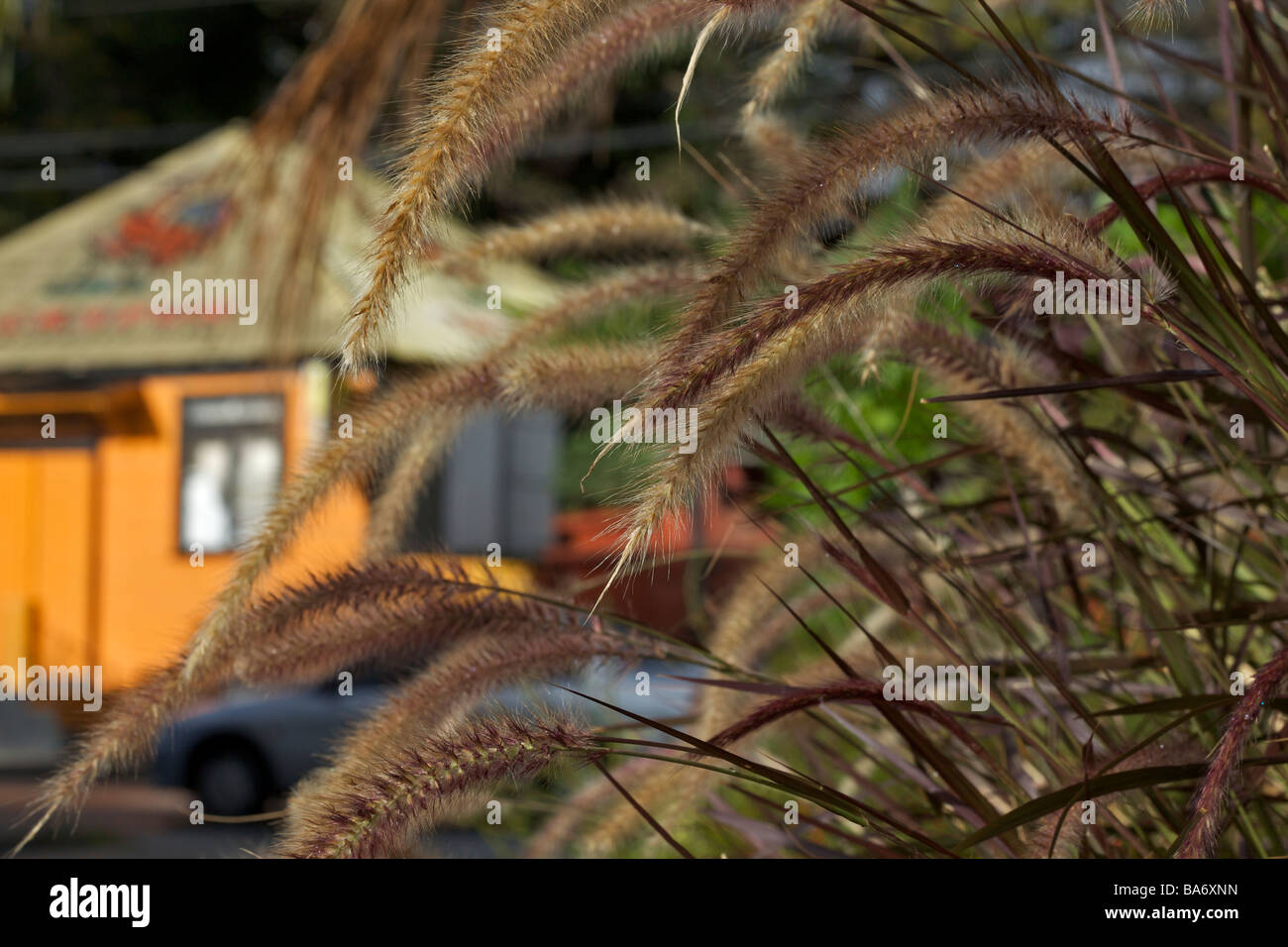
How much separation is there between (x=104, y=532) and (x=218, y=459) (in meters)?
1.32

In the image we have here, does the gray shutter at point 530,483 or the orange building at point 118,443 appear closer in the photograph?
the orange building at point 118,443

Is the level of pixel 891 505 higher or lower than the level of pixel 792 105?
lower

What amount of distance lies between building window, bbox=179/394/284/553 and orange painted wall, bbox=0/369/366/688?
0.10 meters

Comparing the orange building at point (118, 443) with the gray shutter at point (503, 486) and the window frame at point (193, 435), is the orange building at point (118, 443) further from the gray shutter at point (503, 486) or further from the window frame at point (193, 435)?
the gray shutter at point (503, 486)

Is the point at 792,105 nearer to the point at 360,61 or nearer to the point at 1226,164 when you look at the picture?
the point at 360,61

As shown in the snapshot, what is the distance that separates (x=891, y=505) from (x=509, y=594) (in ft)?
1.69

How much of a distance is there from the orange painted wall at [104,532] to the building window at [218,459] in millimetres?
100

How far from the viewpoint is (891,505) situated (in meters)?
1.68

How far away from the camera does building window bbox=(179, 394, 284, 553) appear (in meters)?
11.9

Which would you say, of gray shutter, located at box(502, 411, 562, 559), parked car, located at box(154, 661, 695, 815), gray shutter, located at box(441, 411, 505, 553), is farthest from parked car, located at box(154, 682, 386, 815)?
gray shutter, located at box(502, 411, 562, 559)

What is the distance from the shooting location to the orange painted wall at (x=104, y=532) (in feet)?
39.4

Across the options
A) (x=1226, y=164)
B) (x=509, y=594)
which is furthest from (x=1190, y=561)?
(x=509, y=594)

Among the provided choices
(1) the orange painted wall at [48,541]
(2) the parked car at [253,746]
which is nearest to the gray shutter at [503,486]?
(1) the orange painted wall at [48,541]

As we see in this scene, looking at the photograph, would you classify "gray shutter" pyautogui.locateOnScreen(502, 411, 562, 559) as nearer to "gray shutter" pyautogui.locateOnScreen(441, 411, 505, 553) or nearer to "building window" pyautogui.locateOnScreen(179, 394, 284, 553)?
"gray shutter" pyautogui.locateOnScreen(441, 411, 505, 553)
